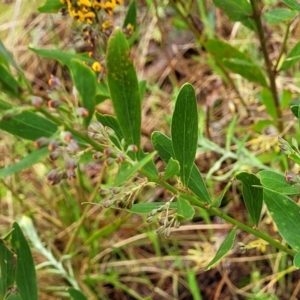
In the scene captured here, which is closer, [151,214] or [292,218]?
[151,214]

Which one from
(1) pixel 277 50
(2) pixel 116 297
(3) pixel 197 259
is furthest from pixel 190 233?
(1) pixel 277 50

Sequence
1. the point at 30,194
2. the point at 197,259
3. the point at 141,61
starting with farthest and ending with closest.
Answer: the point at 141,61
the point at 30,194
the point at 197,259

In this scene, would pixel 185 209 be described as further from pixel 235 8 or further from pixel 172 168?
pixel 235 8

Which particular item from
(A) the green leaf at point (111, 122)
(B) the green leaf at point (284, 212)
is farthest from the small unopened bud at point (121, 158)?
(B) the green leaf at point (284, 212)

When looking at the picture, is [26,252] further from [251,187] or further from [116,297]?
[116,297]

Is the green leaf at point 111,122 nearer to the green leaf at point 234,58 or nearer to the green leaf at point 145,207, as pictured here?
the green leaf at point 145,207

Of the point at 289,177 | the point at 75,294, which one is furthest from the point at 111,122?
the point at 75,294
